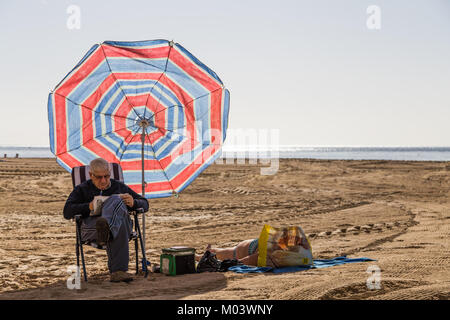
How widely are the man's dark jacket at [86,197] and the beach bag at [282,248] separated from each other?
1.40m

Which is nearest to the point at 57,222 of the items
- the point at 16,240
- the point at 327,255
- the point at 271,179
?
the point at 16,240

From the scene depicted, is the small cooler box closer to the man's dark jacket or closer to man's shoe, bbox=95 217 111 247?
the man's dark jacket

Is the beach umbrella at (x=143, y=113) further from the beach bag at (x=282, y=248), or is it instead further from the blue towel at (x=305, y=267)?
the blue towel at (x=305, y=267)

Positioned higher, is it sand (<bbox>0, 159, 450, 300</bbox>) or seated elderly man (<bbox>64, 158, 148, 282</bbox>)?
seated elderly man (<bbox>64, 158, 148, 282</bbox>)

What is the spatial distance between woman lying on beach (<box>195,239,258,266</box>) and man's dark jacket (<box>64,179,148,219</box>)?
1043 millimetres

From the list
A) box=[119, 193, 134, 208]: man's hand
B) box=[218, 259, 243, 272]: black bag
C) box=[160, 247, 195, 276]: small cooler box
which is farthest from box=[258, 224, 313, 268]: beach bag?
box=[119, 193, 134, 208]: man's hand

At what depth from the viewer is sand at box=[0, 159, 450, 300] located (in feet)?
14.7

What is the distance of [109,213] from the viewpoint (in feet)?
15.7

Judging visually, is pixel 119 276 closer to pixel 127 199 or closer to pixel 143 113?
pixel 127 199

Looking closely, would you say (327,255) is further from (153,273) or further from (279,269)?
(153,273)

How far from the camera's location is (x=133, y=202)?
5.07 meters

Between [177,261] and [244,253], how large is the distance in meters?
0.96

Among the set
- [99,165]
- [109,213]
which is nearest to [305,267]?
[109,213]

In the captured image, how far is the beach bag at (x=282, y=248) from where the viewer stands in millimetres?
5500
